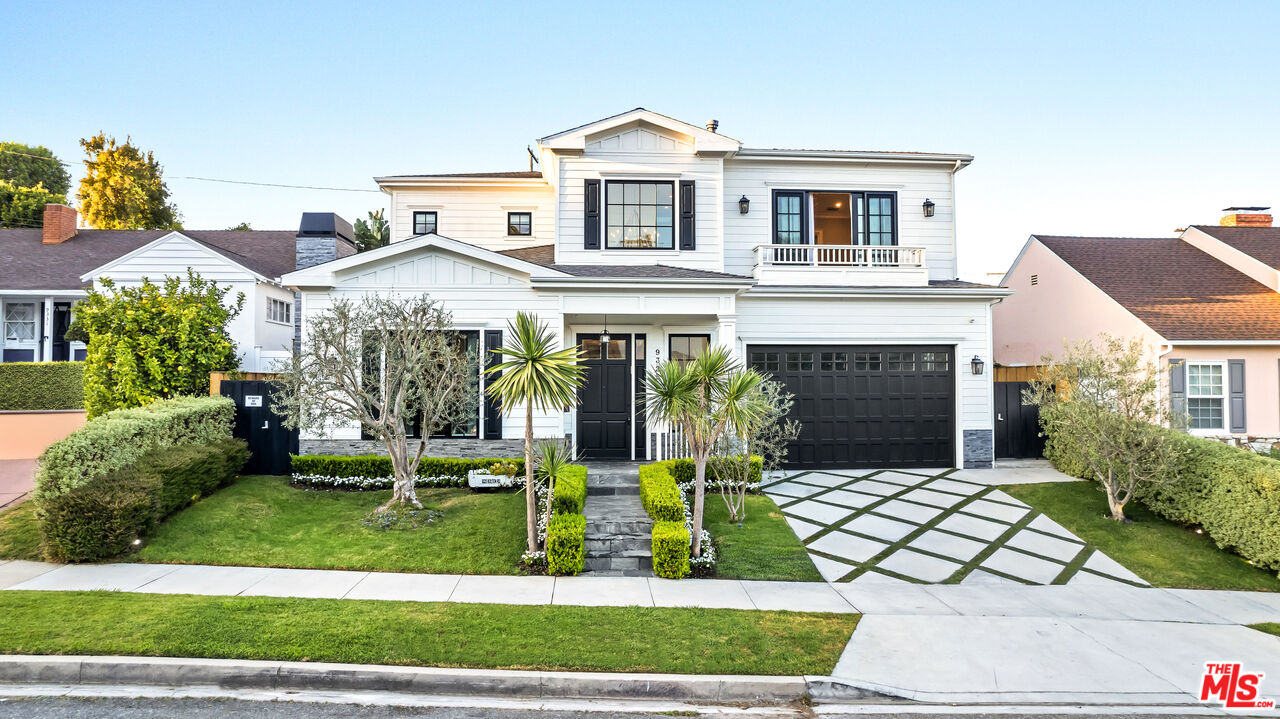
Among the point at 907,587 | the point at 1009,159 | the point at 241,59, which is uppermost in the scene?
the point at 241,59

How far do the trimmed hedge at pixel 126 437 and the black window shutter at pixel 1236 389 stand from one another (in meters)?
20.5

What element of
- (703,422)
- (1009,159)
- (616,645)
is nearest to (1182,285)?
(1009,159)

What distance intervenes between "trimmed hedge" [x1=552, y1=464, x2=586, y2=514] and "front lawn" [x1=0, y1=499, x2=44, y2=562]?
6.33 meters

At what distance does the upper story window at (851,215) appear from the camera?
1322cm

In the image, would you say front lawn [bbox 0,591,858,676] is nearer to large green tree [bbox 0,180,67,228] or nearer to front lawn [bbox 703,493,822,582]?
front lawn [bbox 703,493,822,582]

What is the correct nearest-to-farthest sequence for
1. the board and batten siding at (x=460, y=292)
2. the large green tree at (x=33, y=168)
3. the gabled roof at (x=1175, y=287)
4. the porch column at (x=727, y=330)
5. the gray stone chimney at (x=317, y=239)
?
the board and batten siding at (x=460, y=292) < the porch column at (x=727, y=330) < the gray stone chimney at (x=317, y=239) < the gabled roof at (x=1175, y=287) < the large green tree at (x=33, y=168)

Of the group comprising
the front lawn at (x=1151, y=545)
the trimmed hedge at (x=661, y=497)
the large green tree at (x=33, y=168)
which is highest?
the large green tree at (x=33, y=168)

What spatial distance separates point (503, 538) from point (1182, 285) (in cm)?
1713

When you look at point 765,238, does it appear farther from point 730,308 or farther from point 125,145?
point 125,145

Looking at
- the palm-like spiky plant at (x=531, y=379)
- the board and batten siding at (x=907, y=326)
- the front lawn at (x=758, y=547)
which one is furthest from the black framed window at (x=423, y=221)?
the front lawn at (x=758, y=547)

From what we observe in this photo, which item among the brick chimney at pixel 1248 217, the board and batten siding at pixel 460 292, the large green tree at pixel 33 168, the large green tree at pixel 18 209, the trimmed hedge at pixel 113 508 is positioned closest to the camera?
the trimmed hedge at pixel 113 508

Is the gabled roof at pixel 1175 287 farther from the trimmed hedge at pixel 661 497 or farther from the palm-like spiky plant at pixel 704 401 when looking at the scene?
the trimmed hedge at pixel 661 497

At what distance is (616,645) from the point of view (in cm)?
499

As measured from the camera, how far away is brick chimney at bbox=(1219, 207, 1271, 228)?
55.4ft
